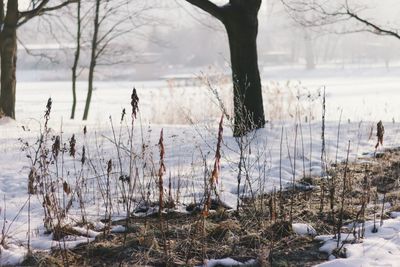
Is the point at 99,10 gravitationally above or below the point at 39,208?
above

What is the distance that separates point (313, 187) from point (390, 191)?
784 millimetres

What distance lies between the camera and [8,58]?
1248cm

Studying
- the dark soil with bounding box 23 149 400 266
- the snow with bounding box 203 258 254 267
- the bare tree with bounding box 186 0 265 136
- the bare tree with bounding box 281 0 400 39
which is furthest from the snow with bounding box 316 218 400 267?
the bare tree with bounding box 281 0 400 39

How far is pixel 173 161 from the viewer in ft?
23.7

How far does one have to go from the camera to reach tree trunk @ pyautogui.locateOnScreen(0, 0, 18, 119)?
487 inches

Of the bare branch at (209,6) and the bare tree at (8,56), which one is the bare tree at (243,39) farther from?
the bare tree at (8,56)

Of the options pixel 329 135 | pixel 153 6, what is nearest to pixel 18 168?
pixel 329 135

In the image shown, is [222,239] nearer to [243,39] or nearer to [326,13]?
[243,39]

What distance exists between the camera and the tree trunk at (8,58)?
12375 mm

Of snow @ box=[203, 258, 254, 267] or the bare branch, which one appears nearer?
snow @ box=[203, 258, 254, 267]

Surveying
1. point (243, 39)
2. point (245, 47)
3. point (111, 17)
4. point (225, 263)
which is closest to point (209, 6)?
point (243, 39)

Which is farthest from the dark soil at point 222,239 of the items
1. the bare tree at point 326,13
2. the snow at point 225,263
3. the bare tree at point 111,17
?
the bare tree at point 111,17

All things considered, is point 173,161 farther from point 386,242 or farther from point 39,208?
point 386,242

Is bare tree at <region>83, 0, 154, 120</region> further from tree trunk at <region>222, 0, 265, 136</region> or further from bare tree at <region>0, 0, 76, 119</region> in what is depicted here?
tree trunk at <region>222, 0, 265, 136</region>
